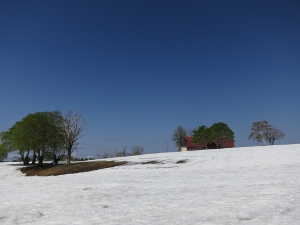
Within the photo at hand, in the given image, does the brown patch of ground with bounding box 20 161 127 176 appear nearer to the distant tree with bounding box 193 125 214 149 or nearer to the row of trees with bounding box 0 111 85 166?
the row of trees with bounding box 0 111 85 166

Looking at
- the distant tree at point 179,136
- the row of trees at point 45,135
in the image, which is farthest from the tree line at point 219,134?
the row of trees at point 45,135

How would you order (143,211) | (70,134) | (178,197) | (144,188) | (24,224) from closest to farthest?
(24,224) < (143,211) < (178,197) < (144,188) < (70,134)

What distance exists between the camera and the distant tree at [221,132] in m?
89.6

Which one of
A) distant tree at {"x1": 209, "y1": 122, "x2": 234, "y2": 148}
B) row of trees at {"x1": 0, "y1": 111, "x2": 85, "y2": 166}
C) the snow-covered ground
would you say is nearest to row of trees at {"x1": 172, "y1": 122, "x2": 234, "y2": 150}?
distant tree at {"x1": 209, "y1": 122, "x2": 234, "y2": 148}

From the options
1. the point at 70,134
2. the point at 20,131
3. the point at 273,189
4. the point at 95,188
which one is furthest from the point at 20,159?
the point at 273,189

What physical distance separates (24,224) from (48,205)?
2.31 metres

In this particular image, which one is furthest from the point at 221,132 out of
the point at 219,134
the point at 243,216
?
the point at 243,216

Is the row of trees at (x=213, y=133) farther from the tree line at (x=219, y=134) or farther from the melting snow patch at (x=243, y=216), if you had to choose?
the melting snow patch at (x=243, y=216)

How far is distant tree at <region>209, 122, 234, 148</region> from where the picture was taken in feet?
294

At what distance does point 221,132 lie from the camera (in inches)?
3519

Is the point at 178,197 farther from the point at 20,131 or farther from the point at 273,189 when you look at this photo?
the point at 20,131

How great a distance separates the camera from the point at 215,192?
34.0ft

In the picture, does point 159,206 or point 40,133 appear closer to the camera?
point 159,206

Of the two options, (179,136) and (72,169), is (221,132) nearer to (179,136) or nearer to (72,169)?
(179,136)
